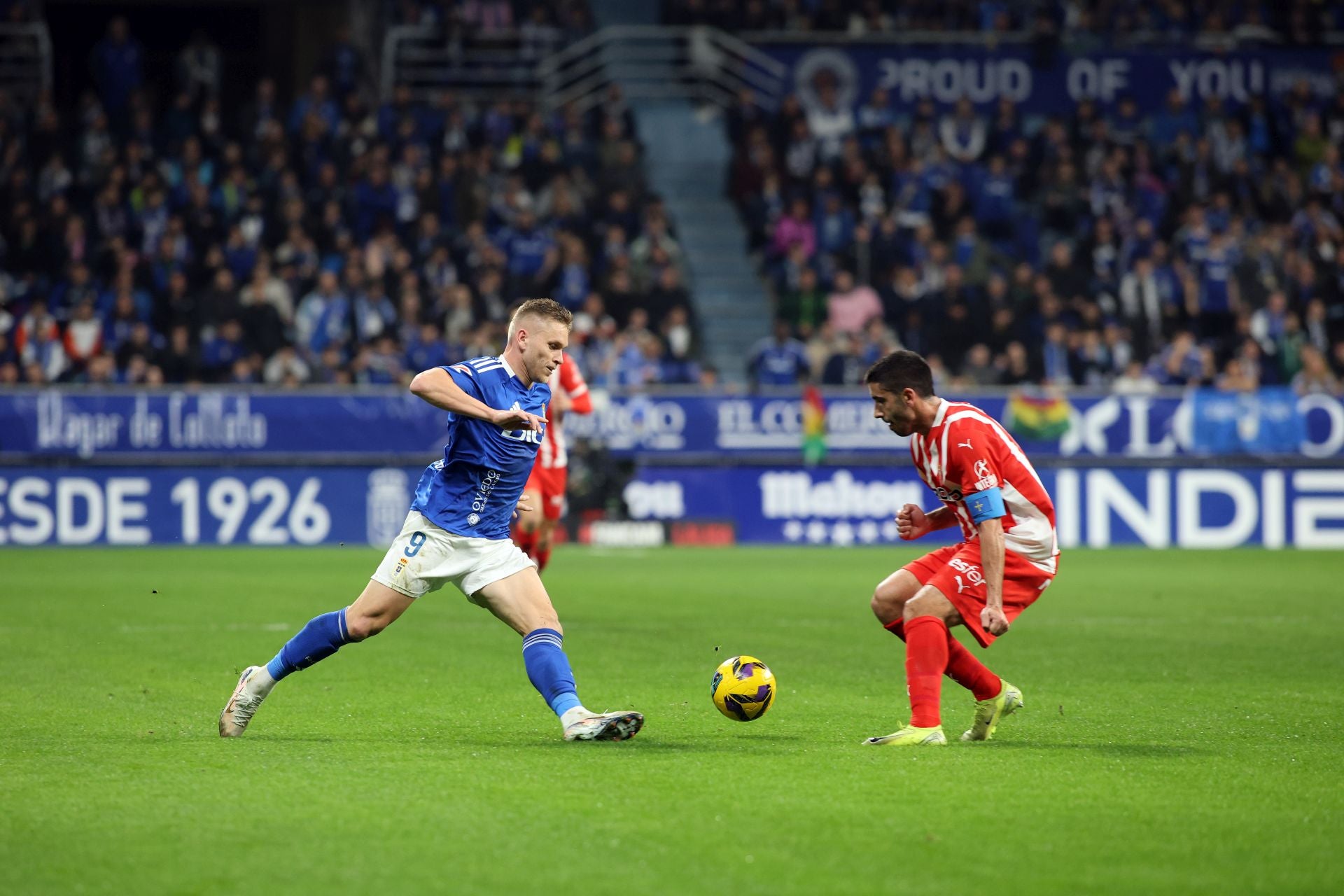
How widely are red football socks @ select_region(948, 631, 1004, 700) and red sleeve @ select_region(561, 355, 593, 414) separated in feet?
17.2

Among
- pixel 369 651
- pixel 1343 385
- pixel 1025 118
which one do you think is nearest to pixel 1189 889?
pixel 369 651

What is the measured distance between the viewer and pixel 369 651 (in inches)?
447

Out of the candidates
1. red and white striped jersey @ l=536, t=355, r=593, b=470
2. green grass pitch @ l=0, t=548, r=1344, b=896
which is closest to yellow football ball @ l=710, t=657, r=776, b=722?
green grass pitch @ l=0, t=548, r=1344, b=896

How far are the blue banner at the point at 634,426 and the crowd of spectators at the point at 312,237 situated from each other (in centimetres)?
67

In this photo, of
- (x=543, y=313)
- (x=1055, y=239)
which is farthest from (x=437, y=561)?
(x=1055, y=239)

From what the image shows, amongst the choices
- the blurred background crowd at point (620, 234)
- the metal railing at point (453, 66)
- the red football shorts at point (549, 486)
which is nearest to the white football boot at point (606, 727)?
the red football shorts at point (549, 486)

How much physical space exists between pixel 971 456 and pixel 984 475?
3.6 inches

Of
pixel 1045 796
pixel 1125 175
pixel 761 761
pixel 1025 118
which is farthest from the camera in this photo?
pixel 1025 118

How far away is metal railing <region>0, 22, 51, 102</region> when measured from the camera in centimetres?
2750

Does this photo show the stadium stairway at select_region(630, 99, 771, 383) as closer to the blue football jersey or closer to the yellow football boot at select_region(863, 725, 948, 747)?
the blue football jersey

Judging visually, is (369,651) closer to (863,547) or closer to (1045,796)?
(1045,796)

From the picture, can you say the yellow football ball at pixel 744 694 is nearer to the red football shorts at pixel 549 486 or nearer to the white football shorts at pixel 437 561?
the white football shorts at pixel 437 561

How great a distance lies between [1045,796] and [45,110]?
22.0 metres

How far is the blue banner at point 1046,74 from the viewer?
95.6ft
